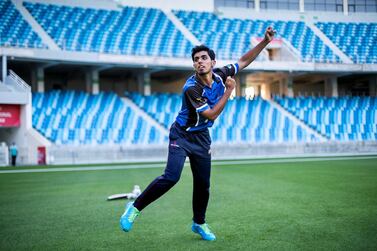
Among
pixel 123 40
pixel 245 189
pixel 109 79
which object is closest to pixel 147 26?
pixel 123 40

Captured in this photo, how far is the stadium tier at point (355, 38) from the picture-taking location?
3697 centimetres

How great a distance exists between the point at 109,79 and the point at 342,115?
66.7ft

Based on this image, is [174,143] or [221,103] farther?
[174,143]

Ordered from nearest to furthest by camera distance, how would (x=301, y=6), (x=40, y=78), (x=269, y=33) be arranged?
(x=269, y=33) < (x=40, y=78) < (x=301, y=6)

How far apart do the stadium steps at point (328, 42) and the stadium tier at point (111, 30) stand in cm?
1320

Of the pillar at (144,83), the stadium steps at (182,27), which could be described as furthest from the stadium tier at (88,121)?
the stadium steps at (182,27)

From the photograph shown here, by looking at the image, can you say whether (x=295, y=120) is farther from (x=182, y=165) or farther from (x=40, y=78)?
(x=182, y=165)

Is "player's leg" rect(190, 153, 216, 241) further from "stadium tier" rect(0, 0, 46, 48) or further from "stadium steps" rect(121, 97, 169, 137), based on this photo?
"stadium tier" rect(0, 0, 46, 48)

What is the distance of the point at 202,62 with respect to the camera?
198 inches

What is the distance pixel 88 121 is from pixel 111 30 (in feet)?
30.9

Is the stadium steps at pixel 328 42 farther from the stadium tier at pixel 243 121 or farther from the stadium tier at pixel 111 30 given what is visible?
the stadium tier at pixel 111 30

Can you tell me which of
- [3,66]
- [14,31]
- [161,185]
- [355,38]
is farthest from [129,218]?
[355,38]

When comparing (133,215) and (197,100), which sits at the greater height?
(197,100)

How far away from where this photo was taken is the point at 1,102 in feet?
76.2
